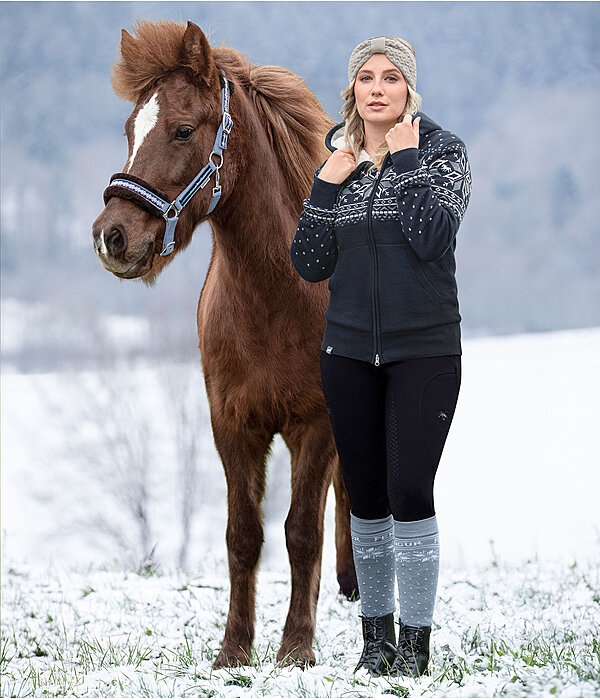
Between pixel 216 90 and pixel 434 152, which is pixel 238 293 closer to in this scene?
pixel 216 90

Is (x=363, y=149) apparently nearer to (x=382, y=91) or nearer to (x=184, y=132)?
(x=382, y=91)

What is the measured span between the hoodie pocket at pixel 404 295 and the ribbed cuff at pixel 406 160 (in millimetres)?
246

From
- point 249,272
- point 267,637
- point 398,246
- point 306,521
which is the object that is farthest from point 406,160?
point 267,637

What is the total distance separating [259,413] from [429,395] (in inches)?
37.6

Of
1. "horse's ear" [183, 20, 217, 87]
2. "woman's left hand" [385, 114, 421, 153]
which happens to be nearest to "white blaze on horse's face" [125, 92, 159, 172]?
"horse's ear" [183, 20, 217, 87]

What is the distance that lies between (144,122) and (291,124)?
2.45 feet

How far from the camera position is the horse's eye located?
264 cm

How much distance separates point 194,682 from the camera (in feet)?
8.88

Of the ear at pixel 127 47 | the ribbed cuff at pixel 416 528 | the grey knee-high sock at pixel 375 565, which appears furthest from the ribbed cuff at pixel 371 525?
the ear at pixel 127 47

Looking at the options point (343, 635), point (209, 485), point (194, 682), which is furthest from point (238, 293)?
point (209, 485)

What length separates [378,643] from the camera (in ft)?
8.07

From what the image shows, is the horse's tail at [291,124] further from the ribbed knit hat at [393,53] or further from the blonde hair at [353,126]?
the ribbed knit hat at [393,53]

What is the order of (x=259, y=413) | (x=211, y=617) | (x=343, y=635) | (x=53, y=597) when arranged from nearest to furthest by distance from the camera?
(x=259, y=413)
(x=343, y=635)
(x=211, y=617)
(x=53, y=597)

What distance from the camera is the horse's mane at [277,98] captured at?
9.16 feet
